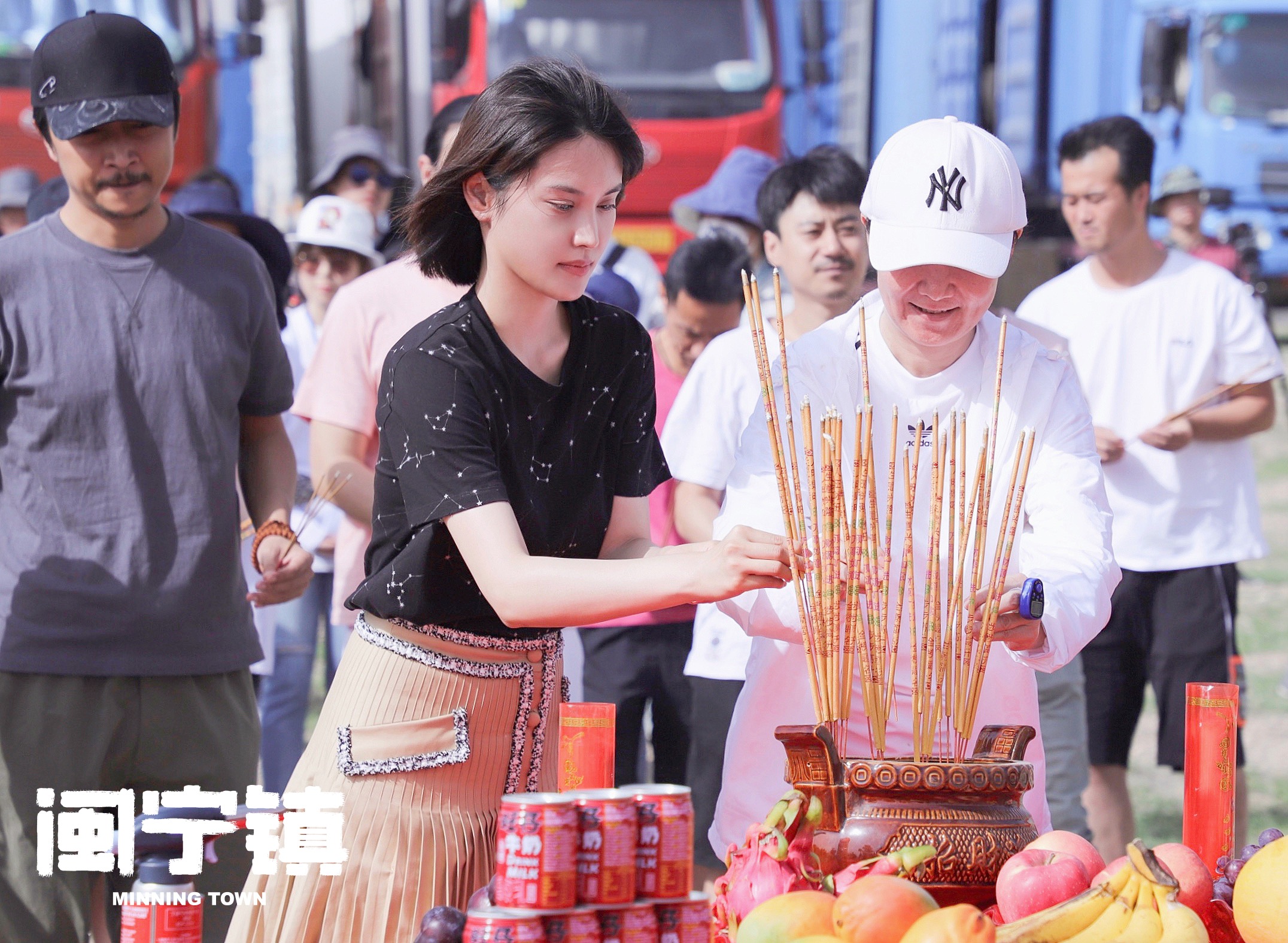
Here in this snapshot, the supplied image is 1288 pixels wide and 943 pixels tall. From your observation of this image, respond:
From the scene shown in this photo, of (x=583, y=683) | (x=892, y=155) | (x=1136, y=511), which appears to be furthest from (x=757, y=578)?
(x=1136, y=511)

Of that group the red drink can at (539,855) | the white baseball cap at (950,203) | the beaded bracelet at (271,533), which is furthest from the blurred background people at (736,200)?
the red drink can at (539,855)

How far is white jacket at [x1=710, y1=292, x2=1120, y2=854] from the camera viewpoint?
1924mm

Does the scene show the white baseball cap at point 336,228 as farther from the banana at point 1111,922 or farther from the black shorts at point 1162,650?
the banana at point 1111,922

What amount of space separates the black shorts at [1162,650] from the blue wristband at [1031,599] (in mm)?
2053

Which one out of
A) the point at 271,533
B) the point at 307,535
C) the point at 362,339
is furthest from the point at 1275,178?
the point at 271,533

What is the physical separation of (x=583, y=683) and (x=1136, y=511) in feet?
4.28

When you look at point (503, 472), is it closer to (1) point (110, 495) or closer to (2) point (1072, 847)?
(2) point (1072, 847)

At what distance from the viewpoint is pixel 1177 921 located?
147 centimetres

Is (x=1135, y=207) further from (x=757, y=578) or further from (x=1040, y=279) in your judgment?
(x=757, y=578)

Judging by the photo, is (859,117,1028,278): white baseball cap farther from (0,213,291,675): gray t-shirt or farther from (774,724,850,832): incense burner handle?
(0,213,291,675): gray t-shirt

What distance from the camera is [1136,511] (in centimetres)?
361

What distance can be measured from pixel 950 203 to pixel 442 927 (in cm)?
96

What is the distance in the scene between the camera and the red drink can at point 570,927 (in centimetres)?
135

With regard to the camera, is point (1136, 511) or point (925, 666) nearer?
point (925, 666)
